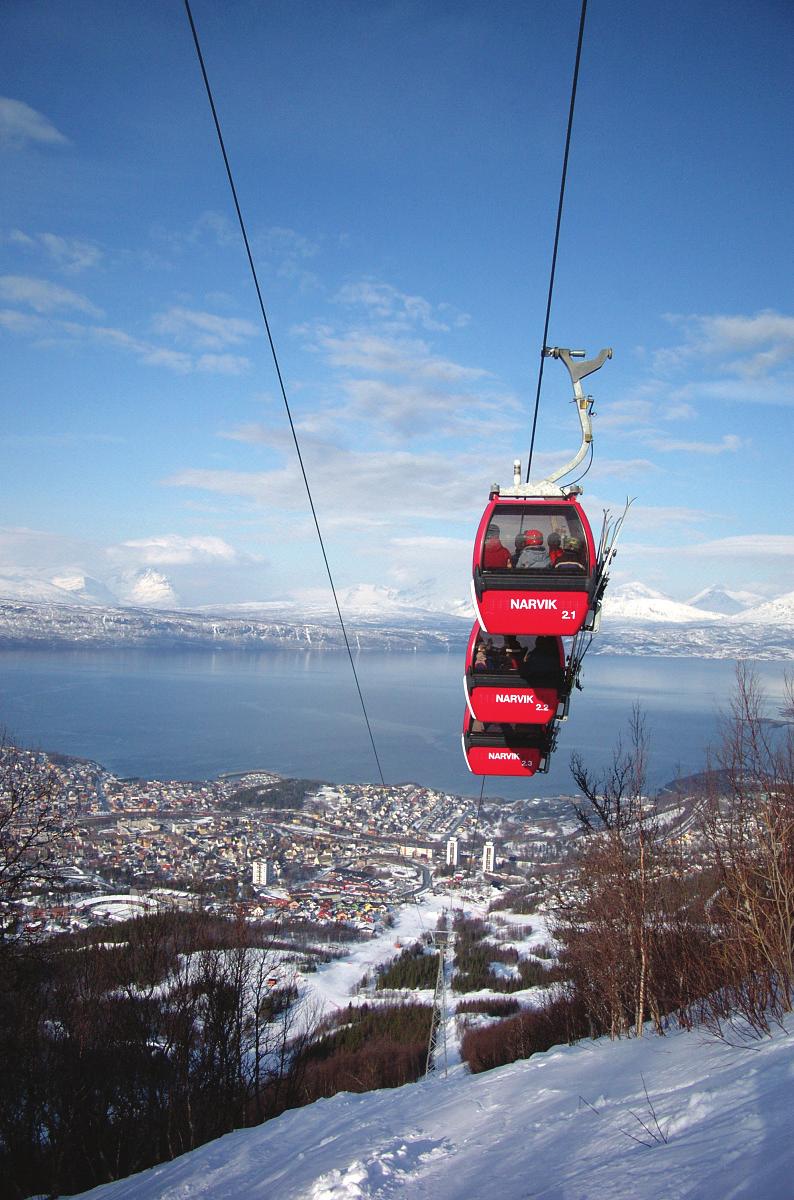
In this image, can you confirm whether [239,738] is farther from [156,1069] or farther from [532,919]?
[156,1069]

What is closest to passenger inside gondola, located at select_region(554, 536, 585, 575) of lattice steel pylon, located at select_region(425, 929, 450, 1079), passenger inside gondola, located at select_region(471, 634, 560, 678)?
passenger inside gondola, located at select_region(471, 634, 560, 678)

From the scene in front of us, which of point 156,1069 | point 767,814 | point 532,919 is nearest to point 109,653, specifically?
point 532,919

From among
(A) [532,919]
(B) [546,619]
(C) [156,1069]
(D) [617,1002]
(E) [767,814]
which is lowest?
(A) [532,919]

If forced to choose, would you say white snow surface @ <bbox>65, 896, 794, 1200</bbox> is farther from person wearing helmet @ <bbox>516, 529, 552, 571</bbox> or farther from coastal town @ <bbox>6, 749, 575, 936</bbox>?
coastal town @ <bbox>6, 749, 575, 936</bbox>

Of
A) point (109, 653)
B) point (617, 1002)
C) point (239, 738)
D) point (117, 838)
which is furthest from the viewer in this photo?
point (109, 653)

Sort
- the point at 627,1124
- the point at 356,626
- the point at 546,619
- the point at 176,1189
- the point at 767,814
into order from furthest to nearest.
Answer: the point at 356,626 → the point at 767,814 → the point at 176,1189 → the point at 546,619 → the point at 627,1124

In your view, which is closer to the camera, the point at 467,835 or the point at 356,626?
the point at 467,835

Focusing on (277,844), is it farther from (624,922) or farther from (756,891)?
(756,891)
